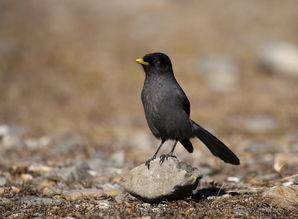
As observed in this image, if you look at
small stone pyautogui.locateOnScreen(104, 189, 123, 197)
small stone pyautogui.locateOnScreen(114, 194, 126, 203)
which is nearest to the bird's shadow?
small stone pyautogui.locateOnScreen(114, 194, 126, 203)

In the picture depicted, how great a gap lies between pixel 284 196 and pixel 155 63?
2489 millimetres

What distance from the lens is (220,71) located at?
19312 mm

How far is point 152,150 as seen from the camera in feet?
39.2

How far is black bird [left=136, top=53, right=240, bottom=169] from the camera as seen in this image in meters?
7.00

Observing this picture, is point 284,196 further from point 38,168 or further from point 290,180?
point 38,168

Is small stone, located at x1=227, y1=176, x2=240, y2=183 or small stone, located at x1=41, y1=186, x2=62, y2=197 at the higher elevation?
small stone, located at x1=227, y1=176, x2=240, y2=183

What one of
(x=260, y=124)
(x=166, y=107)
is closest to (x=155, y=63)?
(x=166, y=107)

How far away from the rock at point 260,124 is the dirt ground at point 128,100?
0.10ft

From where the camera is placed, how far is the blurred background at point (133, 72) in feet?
43.5

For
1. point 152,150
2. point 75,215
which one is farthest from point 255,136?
point 75,215

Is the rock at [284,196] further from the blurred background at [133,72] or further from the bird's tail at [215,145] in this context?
the blurred background at [133,72]

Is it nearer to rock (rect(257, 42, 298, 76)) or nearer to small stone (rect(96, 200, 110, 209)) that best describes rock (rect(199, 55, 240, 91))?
rock (rect(257, 42, 298, 76))

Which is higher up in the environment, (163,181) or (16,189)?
(163,181)

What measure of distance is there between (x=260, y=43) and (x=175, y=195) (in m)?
16.7
